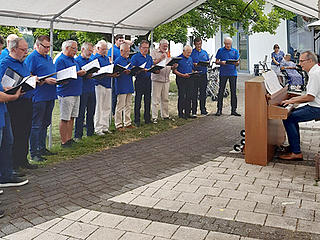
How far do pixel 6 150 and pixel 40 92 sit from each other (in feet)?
5.10

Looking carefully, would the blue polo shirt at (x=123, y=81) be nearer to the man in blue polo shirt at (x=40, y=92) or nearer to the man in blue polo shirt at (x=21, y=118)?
the man in blue polo shirt at (x=40, y=92)

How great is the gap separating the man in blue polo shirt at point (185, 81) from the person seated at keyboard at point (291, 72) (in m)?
6.55

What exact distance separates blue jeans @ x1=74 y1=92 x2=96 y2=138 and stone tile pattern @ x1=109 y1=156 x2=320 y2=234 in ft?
9.44

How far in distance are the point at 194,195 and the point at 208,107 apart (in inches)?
316

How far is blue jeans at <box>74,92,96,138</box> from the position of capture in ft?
26.5

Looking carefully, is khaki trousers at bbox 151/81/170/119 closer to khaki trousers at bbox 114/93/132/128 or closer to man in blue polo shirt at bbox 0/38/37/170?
khaki trousers at bbox 114/93/132/128

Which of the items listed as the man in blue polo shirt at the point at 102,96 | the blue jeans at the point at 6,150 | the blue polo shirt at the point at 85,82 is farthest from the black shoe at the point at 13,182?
the man in blue polo shirt at the point at 102,96

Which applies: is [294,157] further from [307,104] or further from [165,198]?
[165,198]

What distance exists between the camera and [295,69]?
52.2 ft

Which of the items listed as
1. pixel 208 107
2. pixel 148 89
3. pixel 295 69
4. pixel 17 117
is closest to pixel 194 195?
pixel 17 117

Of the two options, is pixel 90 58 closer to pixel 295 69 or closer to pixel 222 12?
pixel 222 12

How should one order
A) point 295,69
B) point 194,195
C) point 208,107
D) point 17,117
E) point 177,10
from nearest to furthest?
point 194,195, point 17,117, point 177,10, point 208,107, point 295,69

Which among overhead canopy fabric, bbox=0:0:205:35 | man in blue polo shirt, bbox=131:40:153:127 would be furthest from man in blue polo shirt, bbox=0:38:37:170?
man in blue polo shirt, bbox=131:40:153:127

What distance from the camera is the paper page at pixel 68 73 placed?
6699mm
